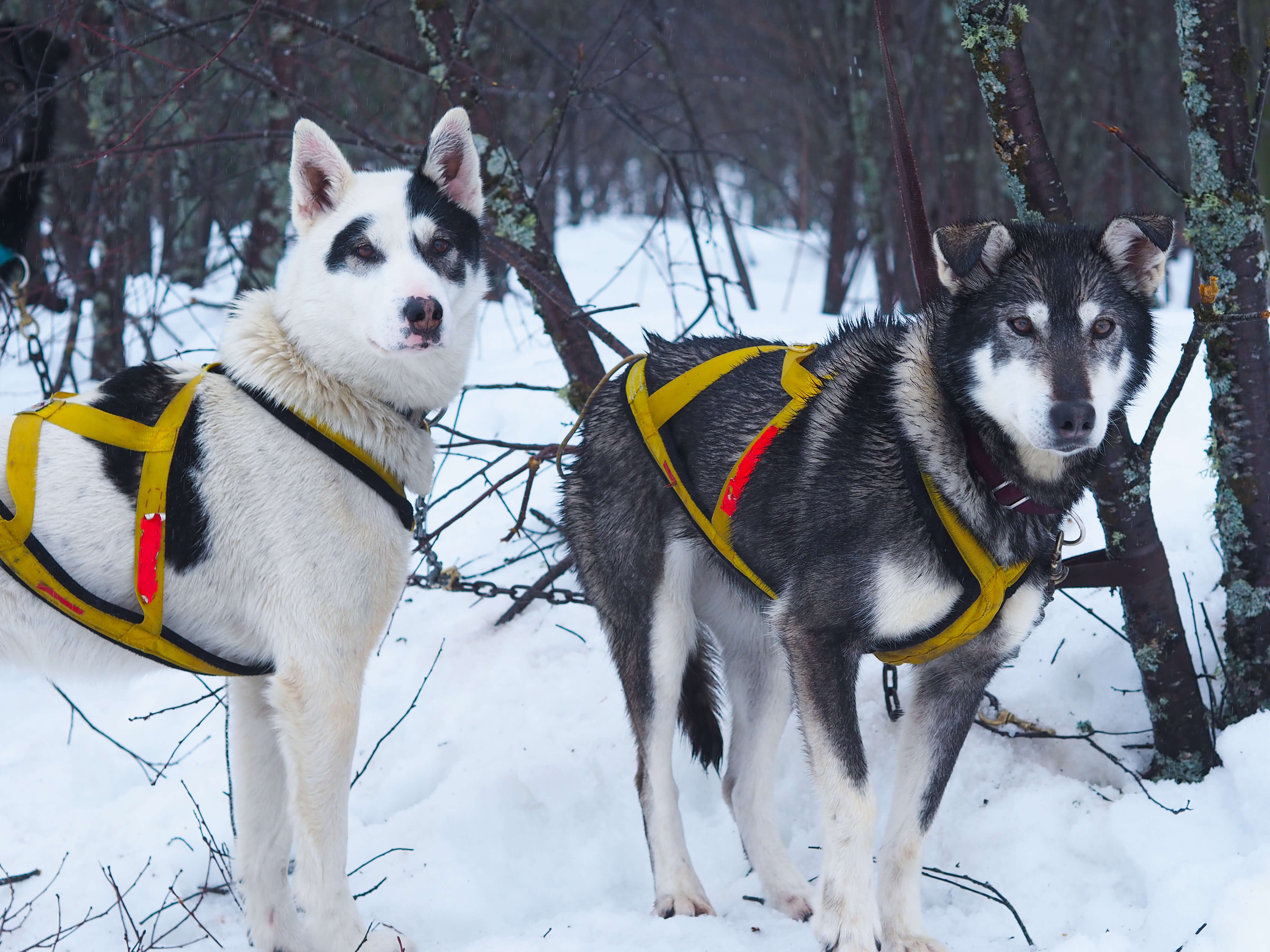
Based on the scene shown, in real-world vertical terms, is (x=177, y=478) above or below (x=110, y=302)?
below

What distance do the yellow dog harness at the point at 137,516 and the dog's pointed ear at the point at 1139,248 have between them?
1851mm

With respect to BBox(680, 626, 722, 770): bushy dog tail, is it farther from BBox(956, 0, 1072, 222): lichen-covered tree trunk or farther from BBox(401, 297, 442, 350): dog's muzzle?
BBox(956, 0, 1072, 222): lichen-covered tree trunk

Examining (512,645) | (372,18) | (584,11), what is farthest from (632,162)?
(512,645)

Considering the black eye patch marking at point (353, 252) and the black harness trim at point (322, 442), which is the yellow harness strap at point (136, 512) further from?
the black eye patch marking at point (353, 252)

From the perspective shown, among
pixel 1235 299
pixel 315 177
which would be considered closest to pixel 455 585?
pixel 315 177

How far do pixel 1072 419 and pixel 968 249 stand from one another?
45 centimetres

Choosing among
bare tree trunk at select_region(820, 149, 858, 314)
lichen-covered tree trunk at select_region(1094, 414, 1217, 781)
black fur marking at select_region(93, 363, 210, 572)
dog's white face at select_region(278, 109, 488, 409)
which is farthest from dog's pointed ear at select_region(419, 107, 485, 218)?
bare tree trunk at select_region(820, 149, 858, 314)

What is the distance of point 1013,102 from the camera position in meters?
2.96

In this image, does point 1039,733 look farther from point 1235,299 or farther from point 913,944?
point 1235,299

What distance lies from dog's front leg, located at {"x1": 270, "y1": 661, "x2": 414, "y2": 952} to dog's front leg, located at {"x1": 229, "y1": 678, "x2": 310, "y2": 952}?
218 millimetres

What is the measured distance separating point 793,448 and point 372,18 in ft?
23.1

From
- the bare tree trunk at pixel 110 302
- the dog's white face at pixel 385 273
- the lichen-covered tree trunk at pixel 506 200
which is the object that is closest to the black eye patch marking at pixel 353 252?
the dog's white face at pixel 385 273

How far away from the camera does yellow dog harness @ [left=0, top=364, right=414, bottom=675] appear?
232 cm

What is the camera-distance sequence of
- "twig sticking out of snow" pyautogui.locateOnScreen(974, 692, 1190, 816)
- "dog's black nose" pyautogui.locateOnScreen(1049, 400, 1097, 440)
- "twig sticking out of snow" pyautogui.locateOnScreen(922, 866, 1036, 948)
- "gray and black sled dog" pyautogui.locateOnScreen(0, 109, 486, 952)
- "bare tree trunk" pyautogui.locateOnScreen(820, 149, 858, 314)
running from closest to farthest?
"dog's black nose" pyautogui.locateOnScreen(1049, 400, 1097, 440)
"gray and black sled dog" pyautogui.locateOnScreen(0, 109, 486, 952)
"twig sticking out of snow" pyautogui.locateOnScreen(922, 866, 1036, 948)
"twig sticking out of snow" pyautogui.locateOnScreen(974, 692, 1190, 816)
"bare tree trunk" pyautogui.locateOnScreen(820, 149, 858, 314)
